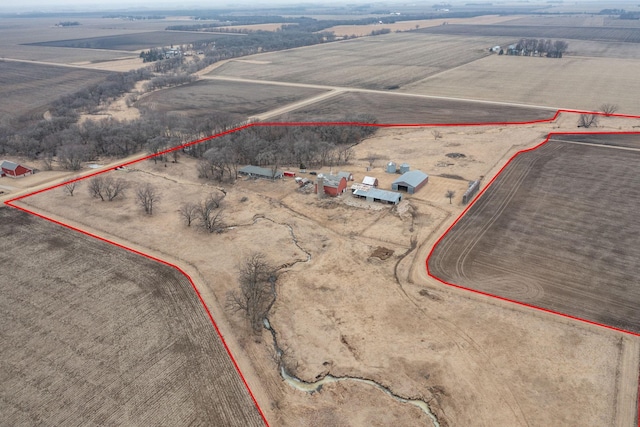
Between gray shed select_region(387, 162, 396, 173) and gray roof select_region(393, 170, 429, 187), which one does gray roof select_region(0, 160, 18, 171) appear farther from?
gray roof select_region(393, 170, 429, 187)

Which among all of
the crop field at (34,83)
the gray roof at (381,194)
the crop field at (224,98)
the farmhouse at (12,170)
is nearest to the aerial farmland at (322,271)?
the gray roof at (381,194)

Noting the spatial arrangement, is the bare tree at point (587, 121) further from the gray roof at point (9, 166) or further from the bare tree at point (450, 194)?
the gray roof at point (9, 166)

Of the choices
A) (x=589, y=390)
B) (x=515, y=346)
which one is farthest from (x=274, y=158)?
(x=589, y=390)

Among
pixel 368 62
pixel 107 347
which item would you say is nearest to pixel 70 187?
pixel 107 347

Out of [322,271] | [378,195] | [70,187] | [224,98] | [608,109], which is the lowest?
[322,271]

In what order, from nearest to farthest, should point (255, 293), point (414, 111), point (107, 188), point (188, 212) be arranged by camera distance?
point (255, 293) < point (188, 212) < point (107, 188) < point (414, 111)

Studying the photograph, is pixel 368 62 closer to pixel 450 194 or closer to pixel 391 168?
pixel 391 168
